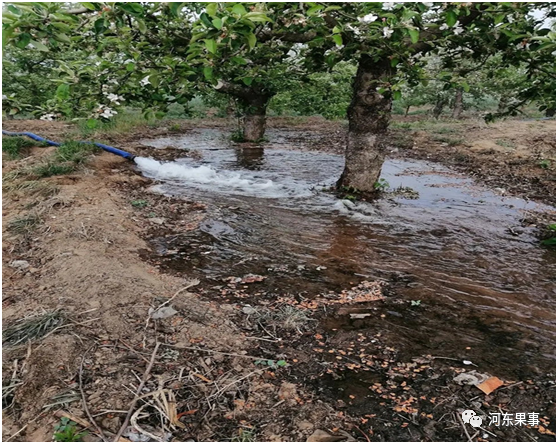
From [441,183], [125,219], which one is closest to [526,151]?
[441,183]

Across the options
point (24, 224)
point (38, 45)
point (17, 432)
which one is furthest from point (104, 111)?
point (17, 432)

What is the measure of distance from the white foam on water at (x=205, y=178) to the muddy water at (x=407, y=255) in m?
0.04

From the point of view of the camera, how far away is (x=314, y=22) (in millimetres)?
3803

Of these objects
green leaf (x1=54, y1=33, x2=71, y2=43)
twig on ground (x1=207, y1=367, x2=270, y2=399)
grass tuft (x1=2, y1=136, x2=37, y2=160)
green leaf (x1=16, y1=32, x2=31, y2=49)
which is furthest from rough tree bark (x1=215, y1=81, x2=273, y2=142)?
twig on ground (x1=207, y1=367, x2=270, y2=399)

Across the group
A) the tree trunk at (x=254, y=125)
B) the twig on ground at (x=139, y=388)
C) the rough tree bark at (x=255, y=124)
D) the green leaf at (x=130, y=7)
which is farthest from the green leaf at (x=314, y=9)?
the tree trunk at (x=254, y=125)

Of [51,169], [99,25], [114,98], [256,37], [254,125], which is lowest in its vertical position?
[51,169]

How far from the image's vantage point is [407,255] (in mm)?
5027

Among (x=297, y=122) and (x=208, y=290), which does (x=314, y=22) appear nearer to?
(x=208, y=290)

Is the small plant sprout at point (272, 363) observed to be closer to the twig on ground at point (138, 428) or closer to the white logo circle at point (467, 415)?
the twig on ground at point (138, 428)

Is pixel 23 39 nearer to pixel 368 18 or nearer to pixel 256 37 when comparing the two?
pixel 256 37

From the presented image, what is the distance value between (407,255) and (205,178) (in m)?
5.38

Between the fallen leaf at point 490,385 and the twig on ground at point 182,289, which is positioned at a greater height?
the fallen leaf at point 490,385

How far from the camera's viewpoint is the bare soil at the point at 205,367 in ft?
7.75

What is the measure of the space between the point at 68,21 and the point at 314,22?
206cm
